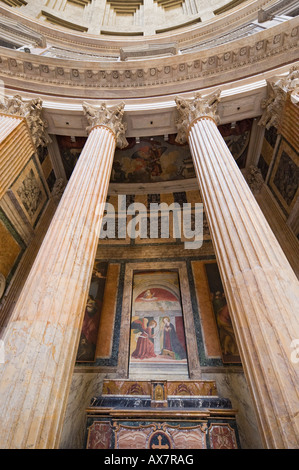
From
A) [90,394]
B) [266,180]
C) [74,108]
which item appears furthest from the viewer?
[266,180]

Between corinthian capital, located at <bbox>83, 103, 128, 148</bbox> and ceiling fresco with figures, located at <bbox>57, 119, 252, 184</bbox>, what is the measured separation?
40.2 inches

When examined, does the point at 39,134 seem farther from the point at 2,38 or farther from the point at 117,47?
the point at 117,47

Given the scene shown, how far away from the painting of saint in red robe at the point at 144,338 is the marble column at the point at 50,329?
4869 millimetres

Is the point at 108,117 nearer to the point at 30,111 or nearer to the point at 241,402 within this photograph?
the point at 30,111

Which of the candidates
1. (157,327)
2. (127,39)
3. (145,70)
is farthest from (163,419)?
(127,39)

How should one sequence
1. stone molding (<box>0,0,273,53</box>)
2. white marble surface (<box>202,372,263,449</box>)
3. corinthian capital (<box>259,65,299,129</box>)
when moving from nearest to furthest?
white marble surface (<box>202,372,263,449</box>)
corinthian capital (<box>259,65,299,129</box>)
stone molding (<box>0,0,273,53</box>)

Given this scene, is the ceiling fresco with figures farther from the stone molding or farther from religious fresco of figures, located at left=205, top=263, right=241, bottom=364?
the stone molding

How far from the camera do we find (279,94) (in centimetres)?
605

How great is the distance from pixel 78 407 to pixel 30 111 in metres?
7.96

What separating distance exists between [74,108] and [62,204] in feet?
14.3

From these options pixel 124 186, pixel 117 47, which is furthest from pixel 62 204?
pixel 117 47

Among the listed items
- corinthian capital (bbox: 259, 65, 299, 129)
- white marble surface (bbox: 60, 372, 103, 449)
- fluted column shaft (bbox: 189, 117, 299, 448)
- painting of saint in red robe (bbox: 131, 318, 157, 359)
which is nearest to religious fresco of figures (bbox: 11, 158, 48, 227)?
painting of saint in red robe (bbox: 131, 318, 157, 359)

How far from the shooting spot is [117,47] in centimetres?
1334

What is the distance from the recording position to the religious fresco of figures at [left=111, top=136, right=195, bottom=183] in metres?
8.75
